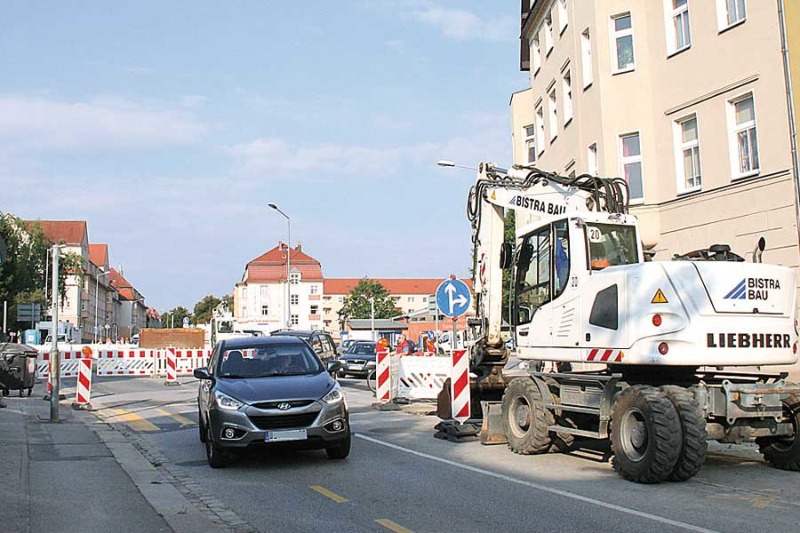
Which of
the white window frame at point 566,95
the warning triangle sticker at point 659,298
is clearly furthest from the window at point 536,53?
the warning triangle sticker at point 659,298

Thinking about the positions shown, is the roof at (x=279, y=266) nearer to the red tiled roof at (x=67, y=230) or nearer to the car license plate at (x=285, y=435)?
the red tiled roof at (x=67, y=230)

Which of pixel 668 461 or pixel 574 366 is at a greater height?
pixel 574 366

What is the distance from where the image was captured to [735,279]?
9523 mm

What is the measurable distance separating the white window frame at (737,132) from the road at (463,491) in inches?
338

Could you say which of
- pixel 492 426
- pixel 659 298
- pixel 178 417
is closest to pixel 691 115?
pixel 492 426

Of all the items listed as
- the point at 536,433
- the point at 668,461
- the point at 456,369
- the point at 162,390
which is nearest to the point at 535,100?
the point at 162,390

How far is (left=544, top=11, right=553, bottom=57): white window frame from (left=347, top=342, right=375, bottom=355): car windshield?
1461cm

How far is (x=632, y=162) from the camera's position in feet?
72.4

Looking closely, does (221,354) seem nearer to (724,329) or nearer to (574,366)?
(574,366)

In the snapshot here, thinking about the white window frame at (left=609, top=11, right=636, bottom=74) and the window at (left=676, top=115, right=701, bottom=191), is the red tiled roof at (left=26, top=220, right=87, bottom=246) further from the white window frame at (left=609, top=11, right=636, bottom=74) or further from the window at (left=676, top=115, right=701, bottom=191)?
the window at (left=676, top=115, right=701, bottom=191)

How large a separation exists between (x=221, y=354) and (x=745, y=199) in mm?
12574

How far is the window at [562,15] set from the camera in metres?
26.5

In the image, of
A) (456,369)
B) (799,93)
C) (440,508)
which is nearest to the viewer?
(440,508)

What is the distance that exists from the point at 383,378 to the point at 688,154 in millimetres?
9384
